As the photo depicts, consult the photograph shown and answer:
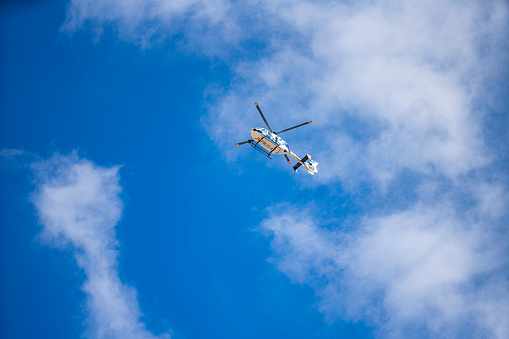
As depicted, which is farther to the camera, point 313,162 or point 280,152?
point 313,162

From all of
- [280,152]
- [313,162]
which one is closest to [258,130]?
[280,152]

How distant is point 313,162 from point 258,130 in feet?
55.0

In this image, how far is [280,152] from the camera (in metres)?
73.3

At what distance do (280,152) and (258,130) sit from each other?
7.57 meters

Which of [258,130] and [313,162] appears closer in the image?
[258,130]

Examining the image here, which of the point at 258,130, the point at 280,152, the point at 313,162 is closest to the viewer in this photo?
the point at 258,130

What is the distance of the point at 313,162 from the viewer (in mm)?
79125

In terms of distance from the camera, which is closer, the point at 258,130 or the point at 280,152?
the point at 258,130

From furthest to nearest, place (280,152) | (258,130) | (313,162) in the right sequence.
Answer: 1. (313,162)
2. (280,152)
3. (258,130)

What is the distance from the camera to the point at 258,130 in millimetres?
68312

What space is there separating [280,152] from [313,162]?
9478mm

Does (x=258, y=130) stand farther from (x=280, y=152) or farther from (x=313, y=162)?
(x=313, y=162)
